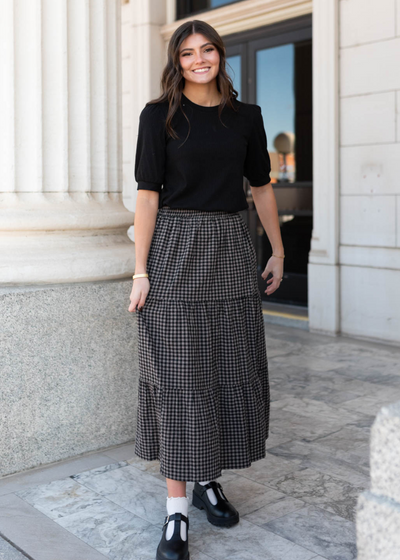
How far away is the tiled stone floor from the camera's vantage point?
2705 millimetres

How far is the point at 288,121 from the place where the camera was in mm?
7781

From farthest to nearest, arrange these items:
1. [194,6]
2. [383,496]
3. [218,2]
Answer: [194,6] → [218,2] → [383,496]

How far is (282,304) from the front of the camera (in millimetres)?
7789

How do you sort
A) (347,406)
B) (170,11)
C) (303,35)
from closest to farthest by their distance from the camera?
1. (347,406)
2. (303,35)
3. (170,11)

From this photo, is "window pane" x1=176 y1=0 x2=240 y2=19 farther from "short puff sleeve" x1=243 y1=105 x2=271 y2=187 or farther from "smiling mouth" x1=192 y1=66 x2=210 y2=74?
"smiling mouth" x1=192 y1=66 x2=210 y2=74

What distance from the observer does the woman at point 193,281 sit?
2.68 metres

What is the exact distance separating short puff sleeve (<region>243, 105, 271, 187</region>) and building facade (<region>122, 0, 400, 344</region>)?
3.53 meters

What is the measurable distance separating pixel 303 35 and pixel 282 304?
281 centimetres

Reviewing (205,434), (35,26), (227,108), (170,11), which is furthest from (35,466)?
(170,11)

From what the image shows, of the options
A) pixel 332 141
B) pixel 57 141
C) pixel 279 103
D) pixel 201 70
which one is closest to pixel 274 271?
pixel 201 70

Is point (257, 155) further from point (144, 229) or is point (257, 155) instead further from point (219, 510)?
point (219, 510)

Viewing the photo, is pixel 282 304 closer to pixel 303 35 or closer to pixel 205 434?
pixel 303 35

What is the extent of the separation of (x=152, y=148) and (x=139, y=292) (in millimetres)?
543

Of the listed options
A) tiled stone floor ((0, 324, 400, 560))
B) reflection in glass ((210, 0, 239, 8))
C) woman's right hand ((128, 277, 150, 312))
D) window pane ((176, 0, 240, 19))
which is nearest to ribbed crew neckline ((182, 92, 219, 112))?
woman's right hand ((128, 277, 150, 312))
